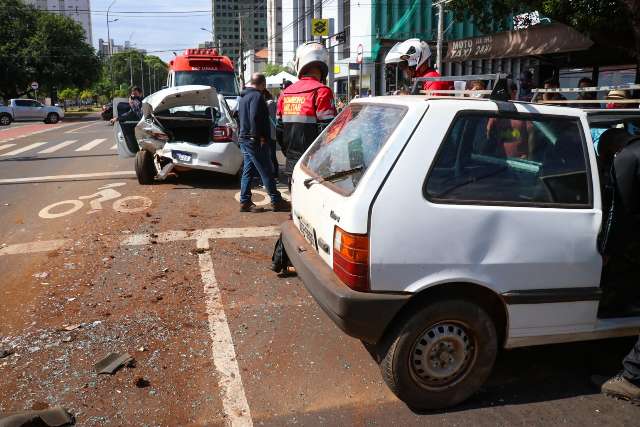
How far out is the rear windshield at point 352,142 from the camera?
10.3ft

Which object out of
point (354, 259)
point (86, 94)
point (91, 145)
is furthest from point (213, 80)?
point (86, 94)

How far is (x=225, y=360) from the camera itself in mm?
3660

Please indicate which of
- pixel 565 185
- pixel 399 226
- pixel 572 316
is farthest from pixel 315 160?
pixel 572 316

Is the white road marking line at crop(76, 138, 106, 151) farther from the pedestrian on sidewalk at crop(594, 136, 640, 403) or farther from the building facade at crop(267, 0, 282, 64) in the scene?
the building facade at crop(267, 0, 282, 64)

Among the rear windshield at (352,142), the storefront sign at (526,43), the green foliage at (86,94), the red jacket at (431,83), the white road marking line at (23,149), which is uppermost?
the green foliage at (86,94)

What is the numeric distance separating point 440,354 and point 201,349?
169cm

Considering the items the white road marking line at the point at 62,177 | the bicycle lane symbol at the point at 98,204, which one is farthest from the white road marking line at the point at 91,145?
the bicycle lane symbol at the point at 98,204

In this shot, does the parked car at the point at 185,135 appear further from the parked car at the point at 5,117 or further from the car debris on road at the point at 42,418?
the parked car at the point at 5,117

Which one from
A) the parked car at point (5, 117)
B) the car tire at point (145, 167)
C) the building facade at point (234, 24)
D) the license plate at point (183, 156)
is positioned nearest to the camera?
the license plate at point (183, 156)

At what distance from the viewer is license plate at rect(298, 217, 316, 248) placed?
3.59 meters

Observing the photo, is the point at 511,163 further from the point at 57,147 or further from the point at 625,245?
the point at 57,147

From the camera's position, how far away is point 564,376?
3.57m

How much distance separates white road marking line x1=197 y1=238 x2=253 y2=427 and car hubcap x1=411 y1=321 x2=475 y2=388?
101cm

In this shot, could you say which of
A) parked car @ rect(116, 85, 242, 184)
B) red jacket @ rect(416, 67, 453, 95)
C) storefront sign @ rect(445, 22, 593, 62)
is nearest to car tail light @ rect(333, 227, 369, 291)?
red jacket @ rect(416, 67, 453, 95)
